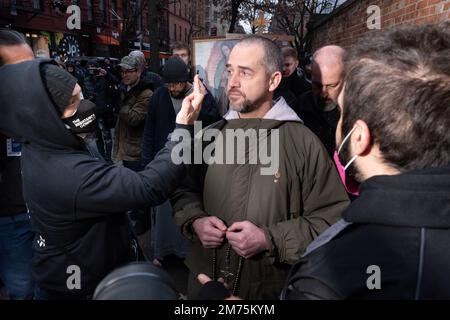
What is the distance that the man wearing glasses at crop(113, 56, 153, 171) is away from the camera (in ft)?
13.6

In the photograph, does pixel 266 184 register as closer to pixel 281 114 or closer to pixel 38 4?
pixel 281 114

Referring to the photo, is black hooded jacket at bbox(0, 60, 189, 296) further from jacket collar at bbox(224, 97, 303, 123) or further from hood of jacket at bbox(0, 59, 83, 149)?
jacket collar at bbox(224, 97, 303, 123)

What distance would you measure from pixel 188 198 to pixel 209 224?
0.27 meters

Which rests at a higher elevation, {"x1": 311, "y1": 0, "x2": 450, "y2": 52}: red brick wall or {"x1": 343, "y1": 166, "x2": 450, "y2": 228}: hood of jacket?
{"x1": 311, "y1": 0, "x2": 450, "y2": 52}: red brick wall

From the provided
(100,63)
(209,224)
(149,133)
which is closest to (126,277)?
(209,224)

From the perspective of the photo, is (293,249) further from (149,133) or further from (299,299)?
(149,133)

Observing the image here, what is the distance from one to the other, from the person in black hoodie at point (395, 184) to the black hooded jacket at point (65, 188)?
866mm

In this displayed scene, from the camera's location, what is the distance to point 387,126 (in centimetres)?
91

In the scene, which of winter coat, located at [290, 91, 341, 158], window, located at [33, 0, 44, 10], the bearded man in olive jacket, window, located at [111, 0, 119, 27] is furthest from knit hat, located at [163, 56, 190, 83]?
window, located at [111, 0, 119, 27]

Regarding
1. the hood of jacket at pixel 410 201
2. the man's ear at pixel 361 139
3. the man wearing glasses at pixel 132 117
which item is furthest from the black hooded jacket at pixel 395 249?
the man wearing glasses at pixel 132 117

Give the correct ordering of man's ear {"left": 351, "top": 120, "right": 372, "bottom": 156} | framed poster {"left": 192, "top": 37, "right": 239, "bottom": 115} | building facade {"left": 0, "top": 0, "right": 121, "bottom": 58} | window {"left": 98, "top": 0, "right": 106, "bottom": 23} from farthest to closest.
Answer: window {"left": 98, "top": 0, "right": 106, "bottom": 23} → building facade {"left": 0, "top": 0, "right": 121, "bottom": 58} → framed poster {"left": 192, "top": 37, "right": 239, "bottom": 115} → man's ear {"left": 351, "top": 120, "right": 372, "bottom": 156}

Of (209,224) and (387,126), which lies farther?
(209,224)

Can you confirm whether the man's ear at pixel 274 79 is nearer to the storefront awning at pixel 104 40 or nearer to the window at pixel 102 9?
the storefront awning at pixel 104 40
